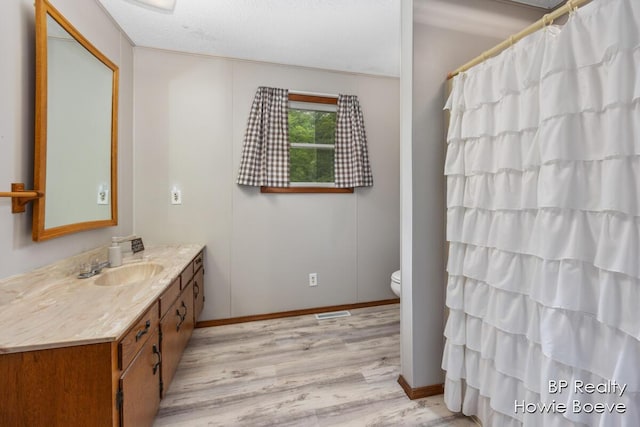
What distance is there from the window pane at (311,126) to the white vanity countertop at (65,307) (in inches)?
67.7

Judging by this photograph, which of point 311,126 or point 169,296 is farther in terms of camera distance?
point 311,126

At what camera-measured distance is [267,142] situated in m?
2.54

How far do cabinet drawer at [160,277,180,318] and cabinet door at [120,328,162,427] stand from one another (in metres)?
0.12

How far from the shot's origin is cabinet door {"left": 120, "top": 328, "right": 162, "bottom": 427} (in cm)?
96

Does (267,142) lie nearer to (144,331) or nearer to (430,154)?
→ (430,154)

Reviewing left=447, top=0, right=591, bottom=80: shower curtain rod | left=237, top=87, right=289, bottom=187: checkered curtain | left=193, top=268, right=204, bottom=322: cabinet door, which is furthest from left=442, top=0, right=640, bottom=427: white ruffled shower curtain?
left=193, top=268, right=204, bottom=322: cabinet door

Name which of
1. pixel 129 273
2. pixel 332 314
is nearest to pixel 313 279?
pixel 332 314

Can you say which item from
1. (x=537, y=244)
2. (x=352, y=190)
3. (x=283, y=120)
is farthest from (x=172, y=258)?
(x=537, y=244)

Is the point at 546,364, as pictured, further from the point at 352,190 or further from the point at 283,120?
the point at 283,120

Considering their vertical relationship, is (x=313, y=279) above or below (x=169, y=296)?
below

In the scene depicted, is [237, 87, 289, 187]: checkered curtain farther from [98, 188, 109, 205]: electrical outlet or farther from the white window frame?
[98, 188, 109, 205]: electrical outlet

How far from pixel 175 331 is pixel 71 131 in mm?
1286

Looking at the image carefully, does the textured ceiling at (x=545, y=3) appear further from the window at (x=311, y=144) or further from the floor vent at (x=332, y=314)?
the floor vent at (x=332, y=314)

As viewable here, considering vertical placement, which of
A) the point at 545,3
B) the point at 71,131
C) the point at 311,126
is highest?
the point at 545,3
